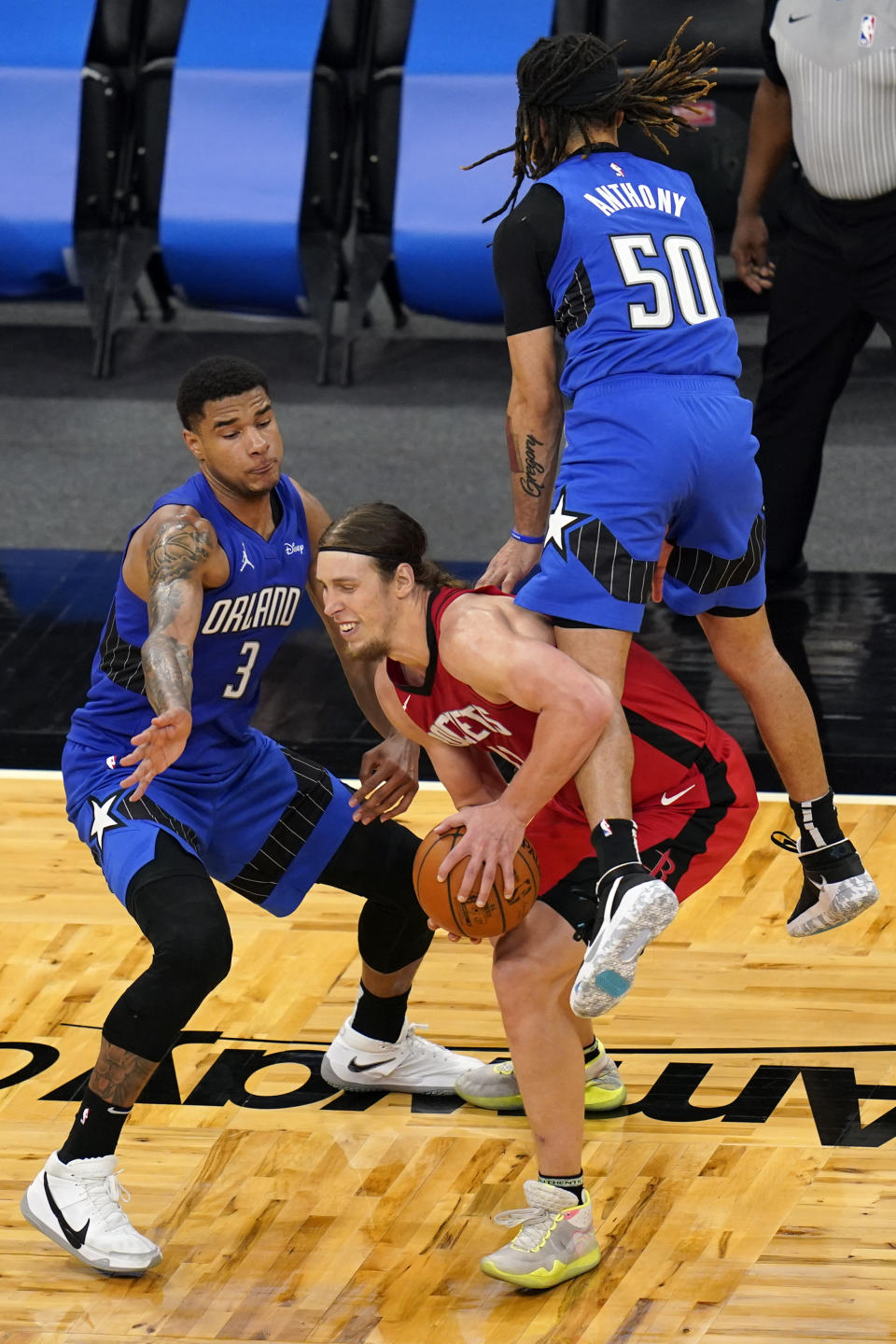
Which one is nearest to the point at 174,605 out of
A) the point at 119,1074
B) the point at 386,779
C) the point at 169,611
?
the point at 169,611

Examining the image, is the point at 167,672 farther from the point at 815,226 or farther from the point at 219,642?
the point at 815,226

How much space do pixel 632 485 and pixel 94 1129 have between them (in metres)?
1.57

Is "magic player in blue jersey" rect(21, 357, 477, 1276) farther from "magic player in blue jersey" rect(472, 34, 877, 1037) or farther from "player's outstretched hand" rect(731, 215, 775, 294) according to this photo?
"player's outstretched hand" rect(731, 215, 775, 294)

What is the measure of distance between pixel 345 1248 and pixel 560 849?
84 cm

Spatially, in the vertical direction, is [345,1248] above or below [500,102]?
below

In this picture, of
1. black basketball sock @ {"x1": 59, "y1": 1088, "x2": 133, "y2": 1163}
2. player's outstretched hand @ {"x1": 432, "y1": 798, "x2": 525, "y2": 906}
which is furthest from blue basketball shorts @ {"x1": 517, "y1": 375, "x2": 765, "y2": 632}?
black basketball sock @ {"x1": 59, "y1": 1088, "x2": 133, "y2": 1163}

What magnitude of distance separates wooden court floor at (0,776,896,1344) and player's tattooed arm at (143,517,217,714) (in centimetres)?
96

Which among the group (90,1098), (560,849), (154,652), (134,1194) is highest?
(154,652)

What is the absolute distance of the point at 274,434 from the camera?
3.86 m

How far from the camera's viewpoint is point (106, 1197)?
3514mm

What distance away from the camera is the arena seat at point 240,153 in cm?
897

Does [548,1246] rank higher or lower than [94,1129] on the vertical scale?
lower

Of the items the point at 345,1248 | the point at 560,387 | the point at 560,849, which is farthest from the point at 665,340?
the point at 345,1248

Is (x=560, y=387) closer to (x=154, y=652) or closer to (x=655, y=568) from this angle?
(x=655, y=568)
